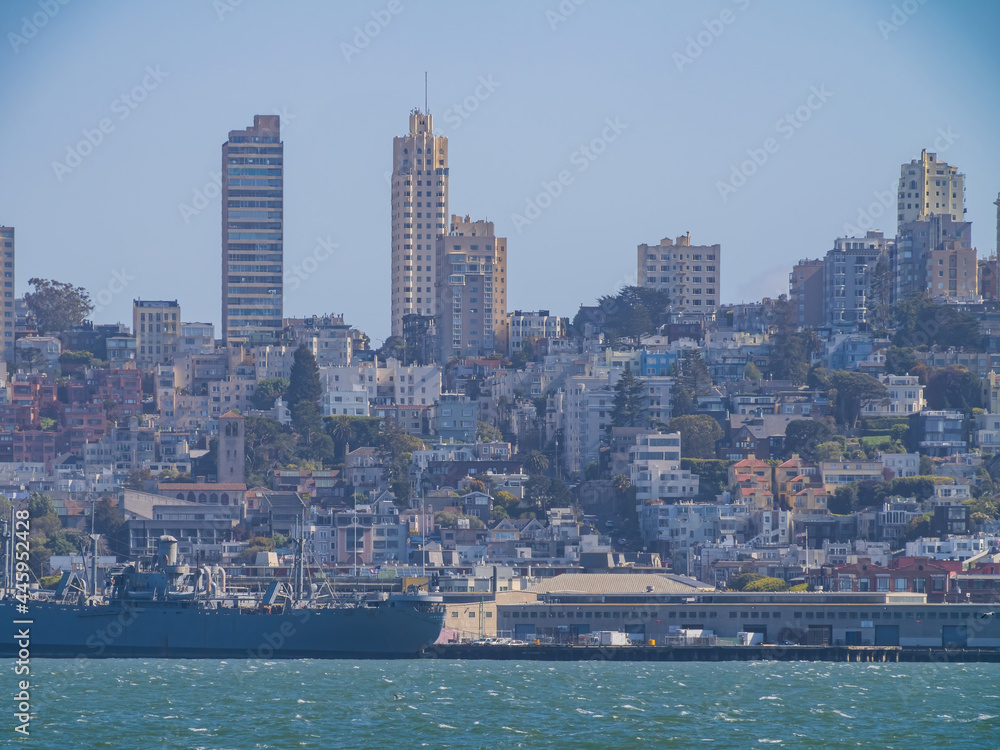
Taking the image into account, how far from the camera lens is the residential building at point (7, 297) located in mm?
187875

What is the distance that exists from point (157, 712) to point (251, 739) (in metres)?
7.91

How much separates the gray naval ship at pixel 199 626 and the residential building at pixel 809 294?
86.8 meters

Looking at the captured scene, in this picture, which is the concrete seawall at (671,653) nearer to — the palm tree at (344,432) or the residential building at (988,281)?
the palm tree at (344,432)

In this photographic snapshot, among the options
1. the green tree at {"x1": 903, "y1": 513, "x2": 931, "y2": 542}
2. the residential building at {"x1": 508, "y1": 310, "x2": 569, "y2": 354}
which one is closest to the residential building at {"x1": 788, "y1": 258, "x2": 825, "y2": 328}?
the residential building at {"x1": 508, "y1": 310, "x2": 569, "y2": 354}

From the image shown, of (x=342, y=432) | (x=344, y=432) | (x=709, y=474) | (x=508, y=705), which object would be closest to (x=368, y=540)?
(x=709, y=474)

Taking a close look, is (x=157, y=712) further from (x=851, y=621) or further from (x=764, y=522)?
(x=764, y=522)

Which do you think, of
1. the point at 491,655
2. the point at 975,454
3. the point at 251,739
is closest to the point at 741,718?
the point at 251,739

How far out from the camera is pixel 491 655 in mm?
96938

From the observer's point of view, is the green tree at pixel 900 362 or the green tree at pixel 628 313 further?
the green tree at pixel 628 313

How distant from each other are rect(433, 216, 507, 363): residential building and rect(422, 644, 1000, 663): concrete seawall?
7802 centimetres

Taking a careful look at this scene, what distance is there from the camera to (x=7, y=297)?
191 meters

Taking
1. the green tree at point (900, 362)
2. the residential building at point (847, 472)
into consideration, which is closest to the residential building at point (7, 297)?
the green tree at point (900, 362)

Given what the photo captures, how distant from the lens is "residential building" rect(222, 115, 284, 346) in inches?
7544

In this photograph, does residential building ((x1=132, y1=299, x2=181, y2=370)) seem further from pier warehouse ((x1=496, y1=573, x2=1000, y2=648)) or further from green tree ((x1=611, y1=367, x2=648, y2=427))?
pier warehouse ((x1=496, y1=573, x2=1000, y2=648))
